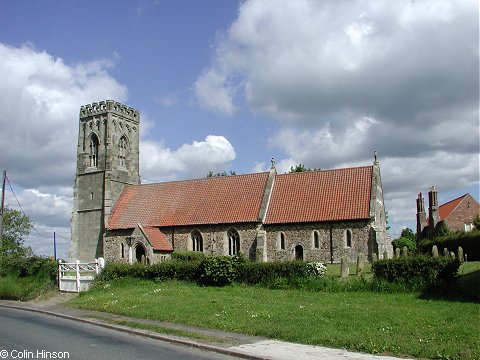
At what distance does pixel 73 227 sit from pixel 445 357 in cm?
4162

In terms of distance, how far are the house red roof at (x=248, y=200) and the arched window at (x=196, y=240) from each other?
0.95 metres

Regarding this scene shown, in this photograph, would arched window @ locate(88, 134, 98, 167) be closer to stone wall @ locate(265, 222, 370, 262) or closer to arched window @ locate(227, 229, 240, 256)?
arched window @ locate(227, 229, 240, 256)

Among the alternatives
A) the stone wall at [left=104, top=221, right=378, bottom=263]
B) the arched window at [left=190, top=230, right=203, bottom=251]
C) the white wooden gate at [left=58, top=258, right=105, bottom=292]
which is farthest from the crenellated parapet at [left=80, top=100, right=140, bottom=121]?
the white wooden gate at [left=58, top=258, right=105, bottom=292]

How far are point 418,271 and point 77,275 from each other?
17.0 meters

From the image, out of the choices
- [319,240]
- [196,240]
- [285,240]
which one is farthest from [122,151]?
[319,240]

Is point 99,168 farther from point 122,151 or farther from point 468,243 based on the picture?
point 468,243

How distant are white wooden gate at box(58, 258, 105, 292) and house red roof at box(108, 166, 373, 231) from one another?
43.6 feet

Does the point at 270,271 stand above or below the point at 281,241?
below

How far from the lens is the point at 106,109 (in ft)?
157

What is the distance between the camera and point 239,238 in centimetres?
3803

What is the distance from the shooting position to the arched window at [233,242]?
38.1 metres

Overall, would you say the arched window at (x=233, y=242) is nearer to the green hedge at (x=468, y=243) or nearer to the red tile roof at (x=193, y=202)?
the red tile roof at (x=193, y=202)

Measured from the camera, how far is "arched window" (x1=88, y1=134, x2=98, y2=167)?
158ft

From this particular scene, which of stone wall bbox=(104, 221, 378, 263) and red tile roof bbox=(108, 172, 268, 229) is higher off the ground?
red tile roof bbox=(108, 172, 268, 229)
